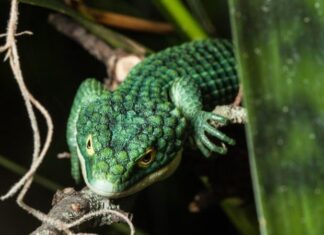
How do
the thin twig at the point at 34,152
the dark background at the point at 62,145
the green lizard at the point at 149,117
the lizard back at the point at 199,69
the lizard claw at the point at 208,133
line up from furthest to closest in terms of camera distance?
the lizard back at the point at 199,69 → the dark background at the point at 62,145 → the lizard claw at the point at 208,133 → the green lizard at the point at 149,117 → the thin twig at the point at 34,152

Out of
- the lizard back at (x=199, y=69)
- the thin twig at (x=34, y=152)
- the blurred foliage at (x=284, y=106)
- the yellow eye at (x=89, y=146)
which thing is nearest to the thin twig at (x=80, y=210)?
the thin twig at (x=34, y=152)

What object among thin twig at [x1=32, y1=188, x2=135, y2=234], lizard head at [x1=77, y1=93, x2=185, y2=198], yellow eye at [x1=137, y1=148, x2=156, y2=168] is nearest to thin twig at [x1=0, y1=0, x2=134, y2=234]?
thin twig at [x1=32, y1=188, x2=135, y2=234]

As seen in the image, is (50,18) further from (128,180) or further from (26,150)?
(128,180)

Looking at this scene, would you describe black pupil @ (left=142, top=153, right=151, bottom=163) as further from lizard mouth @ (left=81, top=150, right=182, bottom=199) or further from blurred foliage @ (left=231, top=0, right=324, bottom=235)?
blurred foliage @ (left=231, top=0, right=324, bottom=235)

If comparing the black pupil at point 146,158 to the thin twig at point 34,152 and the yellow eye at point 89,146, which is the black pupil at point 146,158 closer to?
the yellow eye at point 89,146

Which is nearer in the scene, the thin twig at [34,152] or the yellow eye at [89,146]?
the thin twig at [34,152]

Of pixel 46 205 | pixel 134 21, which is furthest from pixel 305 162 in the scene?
pixel 134 21
